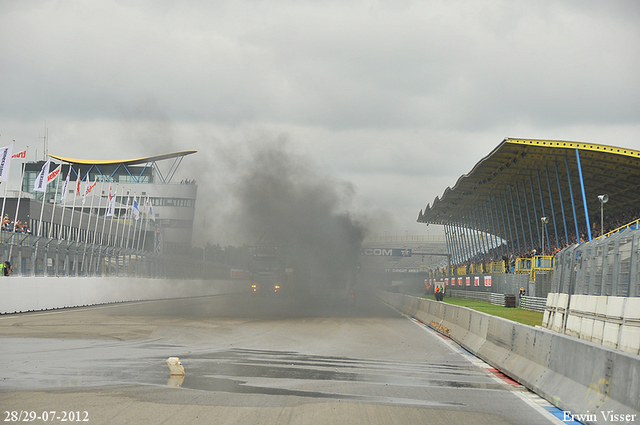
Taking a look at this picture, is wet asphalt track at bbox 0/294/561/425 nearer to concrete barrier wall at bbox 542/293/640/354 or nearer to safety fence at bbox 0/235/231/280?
concrete barrier wall at bbox 542/293/640/354

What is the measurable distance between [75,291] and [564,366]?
27.3m

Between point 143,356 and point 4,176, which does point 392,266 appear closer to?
point 4,176

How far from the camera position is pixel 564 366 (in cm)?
823

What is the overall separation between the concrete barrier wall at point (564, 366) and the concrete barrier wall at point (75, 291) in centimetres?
1812

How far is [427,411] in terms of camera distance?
7602 mm

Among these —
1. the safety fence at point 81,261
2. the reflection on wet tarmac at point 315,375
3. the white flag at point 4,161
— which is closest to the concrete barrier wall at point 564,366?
the reflection on wet tarmac at point 315,375

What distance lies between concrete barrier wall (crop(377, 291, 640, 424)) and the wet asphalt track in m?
0.36

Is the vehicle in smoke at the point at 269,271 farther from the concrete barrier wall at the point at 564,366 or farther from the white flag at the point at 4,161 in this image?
the concrete barrier wall at the point at 564,366

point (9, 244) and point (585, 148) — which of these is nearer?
point (9, 244)

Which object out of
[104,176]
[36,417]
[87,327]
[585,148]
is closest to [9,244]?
[87,327]

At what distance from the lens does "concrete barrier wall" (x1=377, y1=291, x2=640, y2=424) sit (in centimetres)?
632

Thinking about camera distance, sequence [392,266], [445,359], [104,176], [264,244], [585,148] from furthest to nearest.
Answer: [392,266] < [104,176] < [264,244] < [585,148] < [445,359]

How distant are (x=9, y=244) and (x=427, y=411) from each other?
22378 mm

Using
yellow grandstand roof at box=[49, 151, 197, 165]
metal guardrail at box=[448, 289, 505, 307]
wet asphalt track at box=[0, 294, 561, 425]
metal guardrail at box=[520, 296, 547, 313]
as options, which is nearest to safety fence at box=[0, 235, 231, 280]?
wet asphalt track at box=[0, 294, 561, 425]
